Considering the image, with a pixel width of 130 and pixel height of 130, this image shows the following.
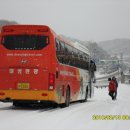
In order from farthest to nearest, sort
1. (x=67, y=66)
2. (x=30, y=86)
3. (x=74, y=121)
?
(x=67, y=66)
(x=30, y=86)
(x=74, y=121)

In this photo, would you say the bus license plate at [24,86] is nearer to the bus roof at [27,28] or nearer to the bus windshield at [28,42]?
the bus windshield at [28,42]

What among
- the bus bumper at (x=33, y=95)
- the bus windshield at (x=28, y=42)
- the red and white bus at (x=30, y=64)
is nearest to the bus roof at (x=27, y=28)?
the red and white bus at (x=30, y=64)

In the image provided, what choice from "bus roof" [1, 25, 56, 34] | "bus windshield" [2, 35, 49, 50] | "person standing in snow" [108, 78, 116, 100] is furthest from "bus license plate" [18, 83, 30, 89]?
"person standing in snow" [108, 78, 116, 100]

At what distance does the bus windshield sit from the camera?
19047 millimetres

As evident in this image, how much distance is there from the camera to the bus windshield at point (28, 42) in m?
19.0

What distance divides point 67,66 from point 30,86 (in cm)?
332

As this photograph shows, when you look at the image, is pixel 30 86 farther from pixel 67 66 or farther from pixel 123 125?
pixel 123 125

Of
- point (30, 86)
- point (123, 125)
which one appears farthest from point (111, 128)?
point (30, 86)

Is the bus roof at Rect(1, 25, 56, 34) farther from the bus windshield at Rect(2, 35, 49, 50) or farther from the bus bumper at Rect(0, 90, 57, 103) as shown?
the bus bumper at Rect(0, 90, 57, 103)

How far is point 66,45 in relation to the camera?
21891 millimetres

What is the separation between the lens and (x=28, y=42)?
1914cm

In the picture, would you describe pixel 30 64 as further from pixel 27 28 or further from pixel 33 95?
pixel 27 28

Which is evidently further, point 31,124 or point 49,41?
point 49,41

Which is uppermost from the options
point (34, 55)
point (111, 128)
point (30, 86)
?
point (34, 55)
